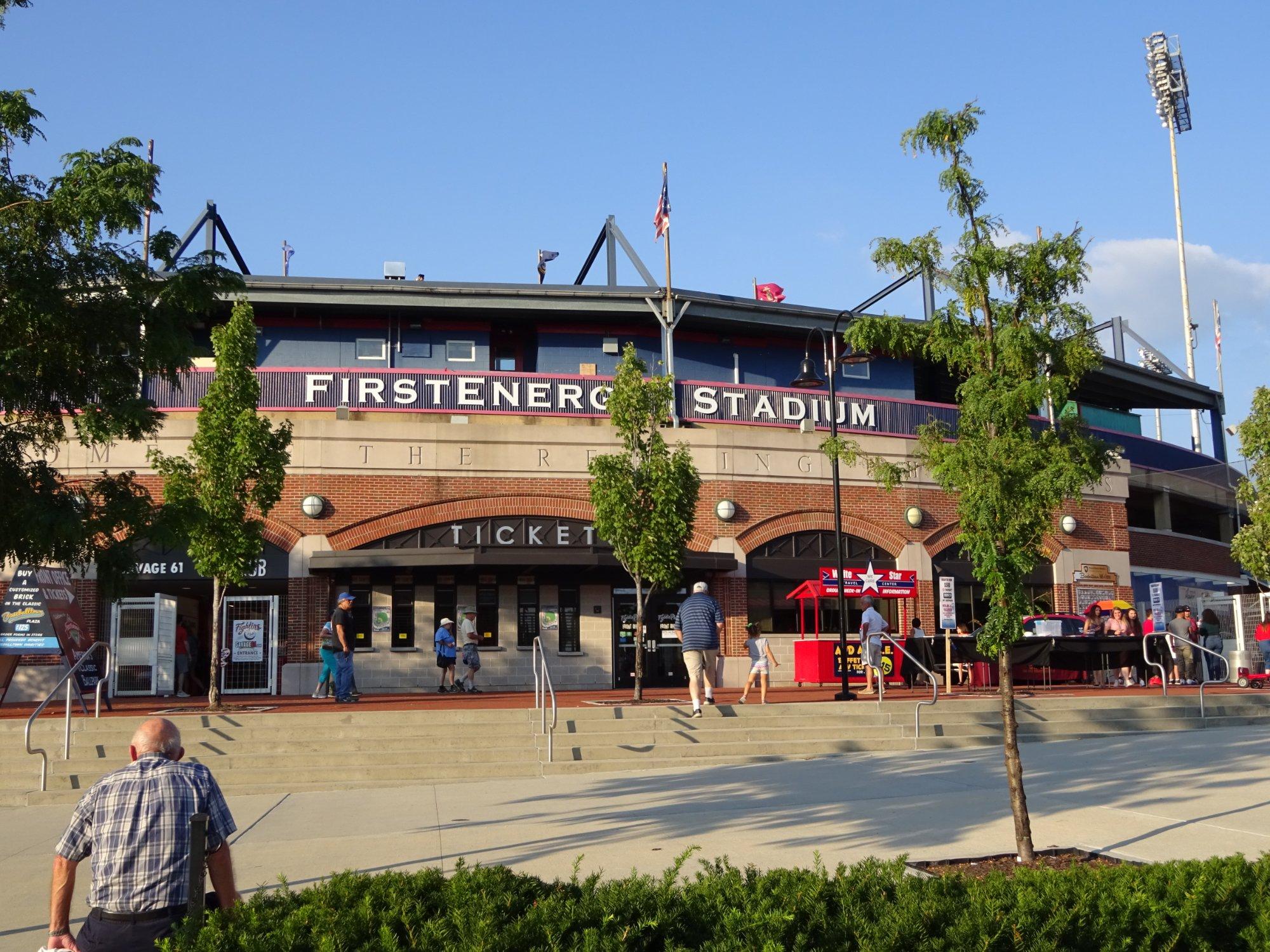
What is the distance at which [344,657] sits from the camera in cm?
1895

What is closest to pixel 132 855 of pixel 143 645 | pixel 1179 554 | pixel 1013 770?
pixel 1013 770

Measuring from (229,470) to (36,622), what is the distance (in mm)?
4743

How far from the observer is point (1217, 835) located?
31.1ft

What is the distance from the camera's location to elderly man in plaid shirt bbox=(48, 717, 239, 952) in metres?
4.65

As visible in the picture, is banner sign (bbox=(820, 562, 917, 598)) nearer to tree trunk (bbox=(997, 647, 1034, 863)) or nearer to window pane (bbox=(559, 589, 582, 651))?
window pane (bbox=(559, 589, 582, 651))

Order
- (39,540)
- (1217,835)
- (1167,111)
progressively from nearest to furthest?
(39,540), (1217,835), (1167,111)

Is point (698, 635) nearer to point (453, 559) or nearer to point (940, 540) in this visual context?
point (453, 559)

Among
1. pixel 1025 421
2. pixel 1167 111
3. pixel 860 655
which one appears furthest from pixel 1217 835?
pixel 1167 111

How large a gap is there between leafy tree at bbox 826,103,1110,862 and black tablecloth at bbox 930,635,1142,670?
1282cm

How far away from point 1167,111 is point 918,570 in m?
36.1

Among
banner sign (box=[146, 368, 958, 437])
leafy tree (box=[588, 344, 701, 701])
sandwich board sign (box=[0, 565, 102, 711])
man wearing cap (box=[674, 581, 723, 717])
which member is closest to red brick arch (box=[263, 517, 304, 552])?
banner sign (box=[146, 368, 958, 437])

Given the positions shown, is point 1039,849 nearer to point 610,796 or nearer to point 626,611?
point 610,796

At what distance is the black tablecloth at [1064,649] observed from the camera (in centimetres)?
2133

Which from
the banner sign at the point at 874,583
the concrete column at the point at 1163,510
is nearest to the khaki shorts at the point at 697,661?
the banner sign at the point at 874,583
